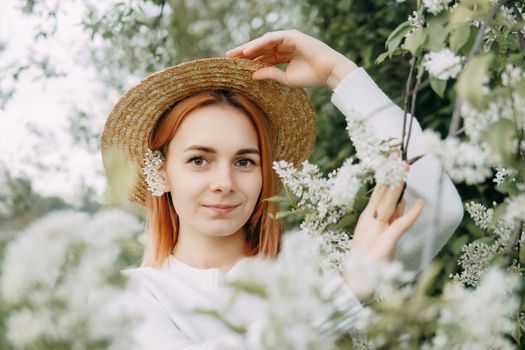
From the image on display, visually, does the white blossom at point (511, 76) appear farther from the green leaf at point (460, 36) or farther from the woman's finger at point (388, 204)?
the woman's finger at point (388, 204)

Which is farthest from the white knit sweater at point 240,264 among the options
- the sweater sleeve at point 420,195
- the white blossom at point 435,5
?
the white blossom at point 435,5

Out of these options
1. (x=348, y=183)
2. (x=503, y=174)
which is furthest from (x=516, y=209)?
(x=503, y=174)

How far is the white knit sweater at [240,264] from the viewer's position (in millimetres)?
1834

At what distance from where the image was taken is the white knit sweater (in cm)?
183

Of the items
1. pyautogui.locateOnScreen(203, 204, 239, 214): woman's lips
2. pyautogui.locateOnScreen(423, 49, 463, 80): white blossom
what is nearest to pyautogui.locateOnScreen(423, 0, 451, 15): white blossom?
pyautogui.locateOnScreen(423, 49, 463, 80): white blossom

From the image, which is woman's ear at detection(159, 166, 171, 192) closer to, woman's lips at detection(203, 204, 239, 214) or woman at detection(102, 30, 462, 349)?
woman at detection(102, 30, 462, 349)

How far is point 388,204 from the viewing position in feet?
4.98

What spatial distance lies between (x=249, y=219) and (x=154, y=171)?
36 centimetres

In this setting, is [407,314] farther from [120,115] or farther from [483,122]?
[120,115]

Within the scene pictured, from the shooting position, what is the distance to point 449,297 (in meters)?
1.00

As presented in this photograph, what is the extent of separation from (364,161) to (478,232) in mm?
1205

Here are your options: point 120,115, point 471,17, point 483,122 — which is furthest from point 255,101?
point 483,122

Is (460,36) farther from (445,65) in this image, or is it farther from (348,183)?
(348,183)

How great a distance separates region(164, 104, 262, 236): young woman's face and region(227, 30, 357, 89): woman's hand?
191mm
